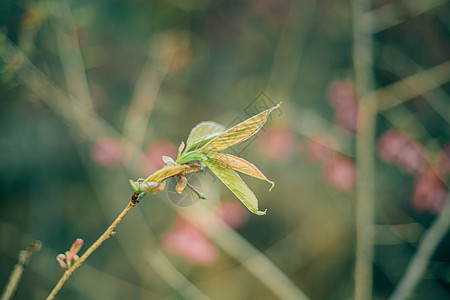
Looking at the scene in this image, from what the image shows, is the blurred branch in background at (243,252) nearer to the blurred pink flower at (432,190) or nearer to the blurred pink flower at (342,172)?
the blurred pink flower at (342,172)

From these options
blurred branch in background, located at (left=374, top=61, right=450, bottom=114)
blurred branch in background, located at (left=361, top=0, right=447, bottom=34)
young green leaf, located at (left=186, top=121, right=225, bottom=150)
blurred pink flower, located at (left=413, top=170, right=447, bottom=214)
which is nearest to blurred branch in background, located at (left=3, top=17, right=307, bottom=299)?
blurred pink flower, located at (left=413, top=170, right=447, bottom=214)

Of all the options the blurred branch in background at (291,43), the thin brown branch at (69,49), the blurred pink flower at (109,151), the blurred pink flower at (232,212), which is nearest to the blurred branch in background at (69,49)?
the thin brown branch at (69,49)

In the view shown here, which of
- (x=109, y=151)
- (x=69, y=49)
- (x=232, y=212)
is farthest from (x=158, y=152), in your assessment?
(x=69, y=49)

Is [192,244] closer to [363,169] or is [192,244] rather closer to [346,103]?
[363,169]

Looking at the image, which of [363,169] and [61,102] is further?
[61,102]

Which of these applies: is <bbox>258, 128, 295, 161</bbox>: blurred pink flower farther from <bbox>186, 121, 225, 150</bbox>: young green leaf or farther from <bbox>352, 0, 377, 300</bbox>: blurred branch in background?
<bbox>186, 121, 225, 150</bbox>: young green leaf

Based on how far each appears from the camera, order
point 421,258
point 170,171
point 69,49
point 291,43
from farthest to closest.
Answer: point 291,43
point 69,49
point 421,258
point 170,171

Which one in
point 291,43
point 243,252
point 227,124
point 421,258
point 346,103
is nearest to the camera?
point 421,258
